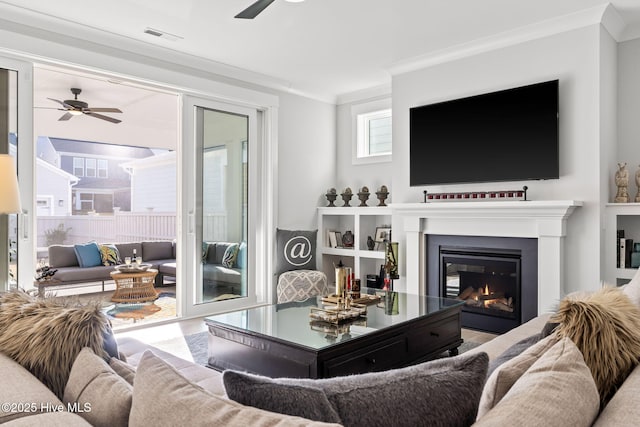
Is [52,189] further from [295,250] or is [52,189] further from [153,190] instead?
[295,250]

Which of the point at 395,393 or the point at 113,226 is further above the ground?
the point at 113,226

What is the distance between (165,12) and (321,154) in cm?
275

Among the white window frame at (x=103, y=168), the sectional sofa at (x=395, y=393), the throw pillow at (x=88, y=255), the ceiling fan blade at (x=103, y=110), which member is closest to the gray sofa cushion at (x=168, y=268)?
the throw pillow at (x=88, y=255)

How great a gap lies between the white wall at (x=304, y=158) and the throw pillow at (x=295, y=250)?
6.8 inches

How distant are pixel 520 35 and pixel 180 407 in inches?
160

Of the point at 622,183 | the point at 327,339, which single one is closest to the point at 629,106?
the point at 622,183

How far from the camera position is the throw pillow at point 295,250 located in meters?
5.25

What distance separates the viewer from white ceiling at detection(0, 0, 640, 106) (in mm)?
3354

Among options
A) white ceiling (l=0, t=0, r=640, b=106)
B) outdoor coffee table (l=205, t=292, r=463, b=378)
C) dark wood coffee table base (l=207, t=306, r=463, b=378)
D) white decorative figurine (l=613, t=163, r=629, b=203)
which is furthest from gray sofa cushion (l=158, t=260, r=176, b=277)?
white decorative figurine (l=613, t=163, r=629, b=203)

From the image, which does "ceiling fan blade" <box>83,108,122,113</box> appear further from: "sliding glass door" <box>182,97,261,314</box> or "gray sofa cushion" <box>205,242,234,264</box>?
"gray sofa cushion" <box>205,242,234,264</box>

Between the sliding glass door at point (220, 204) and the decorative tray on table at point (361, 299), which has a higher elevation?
the sliding glass door at point (220, 204)

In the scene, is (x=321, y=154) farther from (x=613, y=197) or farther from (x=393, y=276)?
(x=613, y=197)

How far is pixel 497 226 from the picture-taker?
3.93 m

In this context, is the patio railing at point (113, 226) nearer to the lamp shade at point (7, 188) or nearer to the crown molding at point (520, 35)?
the crown molding at point (520, 35)
